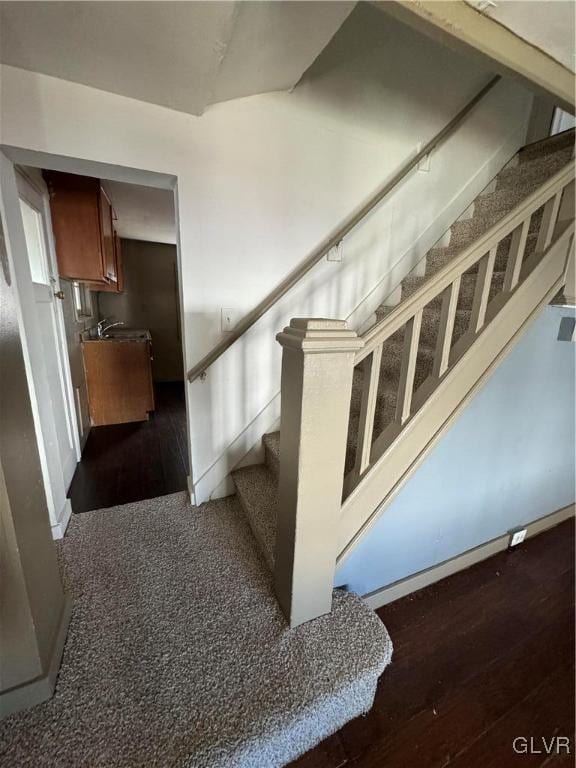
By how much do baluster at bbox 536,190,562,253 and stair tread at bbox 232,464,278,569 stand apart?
5.69 feet

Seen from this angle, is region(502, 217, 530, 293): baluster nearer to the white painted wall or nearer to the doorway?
the white painted wall

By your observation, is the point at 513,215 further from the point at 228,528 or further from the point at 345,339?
the point at 228,528

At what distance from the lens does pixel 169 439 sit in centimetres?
296

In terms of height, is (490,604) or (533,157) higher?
(533,157)

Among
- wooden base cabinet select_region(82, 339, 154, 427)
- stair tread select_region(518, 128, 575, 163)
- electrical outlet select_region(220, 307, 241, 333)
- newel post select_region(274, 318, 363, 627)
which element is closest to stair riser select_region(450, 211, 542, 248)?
stair tread select_region(518, 128, 575, 163)

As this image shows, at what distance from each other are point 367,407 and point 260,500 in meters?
0.88

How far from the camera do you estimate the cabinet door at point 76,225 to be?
214 cm

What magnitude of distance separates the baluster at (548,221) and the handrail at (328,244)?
87 cm

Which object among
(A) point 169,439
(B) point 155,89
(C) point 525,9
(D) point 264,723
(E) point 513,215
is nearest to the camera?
(D) point 264,723

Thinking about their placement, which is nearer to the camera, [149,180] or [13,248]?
[13,248]

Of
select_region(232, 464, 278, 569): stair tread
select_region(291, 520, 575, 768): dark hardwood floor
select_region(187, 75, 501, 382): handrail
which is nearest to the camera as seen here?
select_region(291, 520, 575, 768): dark hardwood floor

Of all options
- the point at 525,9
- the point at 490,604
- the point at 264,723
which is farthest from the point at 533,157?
the point at 264,723

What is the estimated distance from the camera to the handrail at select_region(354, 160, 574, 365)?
103 cm

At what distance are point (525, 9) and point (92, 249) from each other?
258cm
